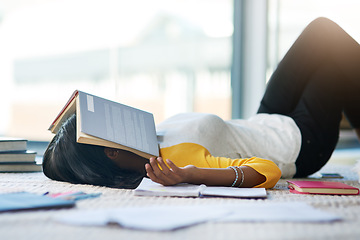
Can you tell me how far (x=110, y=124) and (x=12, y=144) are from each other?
0.62m

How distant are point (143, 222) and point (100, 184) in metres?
0.52

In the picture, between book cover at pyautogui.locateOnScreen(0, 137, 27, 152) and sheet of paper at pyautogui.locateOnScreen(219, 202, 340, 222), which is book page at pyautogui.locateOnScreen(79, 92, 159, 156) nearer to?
sheet of paper at pyautogui.locateOnScreen(219, 202, 340, 222)

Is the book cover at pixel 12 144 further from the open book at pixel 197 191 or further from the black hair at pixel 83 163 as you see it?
the open book at pixel 197 191

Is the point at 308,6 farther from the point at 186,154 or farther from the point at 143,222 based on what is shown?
the point at 143,222

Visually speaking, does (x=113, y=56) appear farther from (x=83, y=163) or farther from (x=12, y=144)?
(x=83, y=163)

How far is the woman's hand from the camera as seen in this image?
106cm

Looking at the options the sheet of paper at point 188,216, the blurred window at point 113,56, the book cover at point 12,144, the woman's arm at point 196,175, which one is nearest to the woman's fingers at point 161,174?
the woman's arm at point 196,175

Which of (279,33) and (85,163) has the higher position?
(279,33)

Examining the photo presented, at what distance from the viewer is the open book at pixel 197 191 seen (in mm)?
997

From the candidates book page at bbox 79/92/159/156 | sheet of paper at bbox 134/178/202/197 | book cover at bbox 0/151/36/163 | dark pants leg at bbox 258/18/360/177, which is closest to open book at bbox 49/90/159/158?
book page at bbox 79/92/159/156

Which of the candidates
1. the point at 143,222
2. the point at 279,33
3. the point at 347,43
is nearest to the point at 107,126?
the point at 143,222

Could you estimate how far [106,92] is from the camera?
127 inches

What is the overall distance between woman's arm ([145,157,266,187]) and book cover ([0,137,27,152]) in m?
0.69

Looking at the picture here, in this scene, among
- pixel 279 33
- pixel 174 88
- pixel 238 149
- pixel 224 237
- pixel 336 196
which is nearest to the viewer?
pixel 224 237
